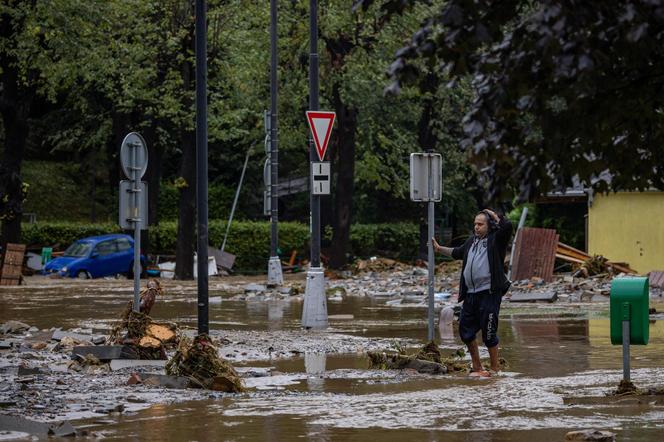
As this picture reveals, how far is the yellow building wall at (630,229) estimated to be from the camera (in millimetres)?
38250

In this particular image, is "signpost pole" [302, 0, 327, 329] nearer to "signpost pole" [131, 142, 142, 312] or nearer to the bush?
"signpost pole" [131, 142, 142, 312]

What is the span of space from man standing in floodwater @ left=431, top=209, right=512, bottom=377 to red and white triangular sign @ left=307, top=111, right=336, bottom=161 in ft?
23.8

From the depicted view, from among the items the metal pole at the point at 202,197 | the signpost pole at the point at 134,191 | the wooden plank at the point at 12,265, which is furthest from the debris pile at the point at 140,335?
the wooden plank at the point at 12,265

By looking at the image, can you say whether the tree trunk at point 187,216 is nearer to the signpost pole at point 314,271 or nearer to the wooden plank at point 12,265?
the wooden plank at point 12,265

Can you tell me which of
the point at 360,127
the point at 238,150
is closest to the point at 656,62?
the point at 360,127

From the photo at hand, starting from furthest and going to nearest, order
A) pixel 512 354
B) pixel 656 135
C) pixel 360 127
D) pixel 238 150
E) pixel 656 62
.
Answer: pixel 238 150
pixel 360 127
pixel 512 354
pixel 656 135
pixel 656 62

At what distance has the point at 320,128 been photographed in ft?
70.9

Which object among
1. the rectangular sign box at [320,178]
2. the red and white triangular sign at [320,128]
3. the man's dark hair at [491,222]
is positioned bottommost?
the man's dark hair at [491,222]

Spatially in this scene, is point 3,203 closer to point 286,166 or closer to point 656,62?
point 286,166

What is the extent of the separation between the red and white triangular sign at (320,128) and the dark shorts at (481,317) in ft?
24.1

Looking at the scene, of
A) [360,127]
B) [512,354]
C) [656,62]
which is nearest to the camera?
[656,62]

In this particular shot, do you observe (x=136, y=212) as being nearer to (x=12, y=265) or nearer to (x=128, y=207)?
(x=128, y=207)

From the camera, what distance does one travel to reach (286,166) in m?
64.0

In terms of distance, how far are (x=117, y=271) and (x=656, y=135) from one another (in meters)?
39.1
